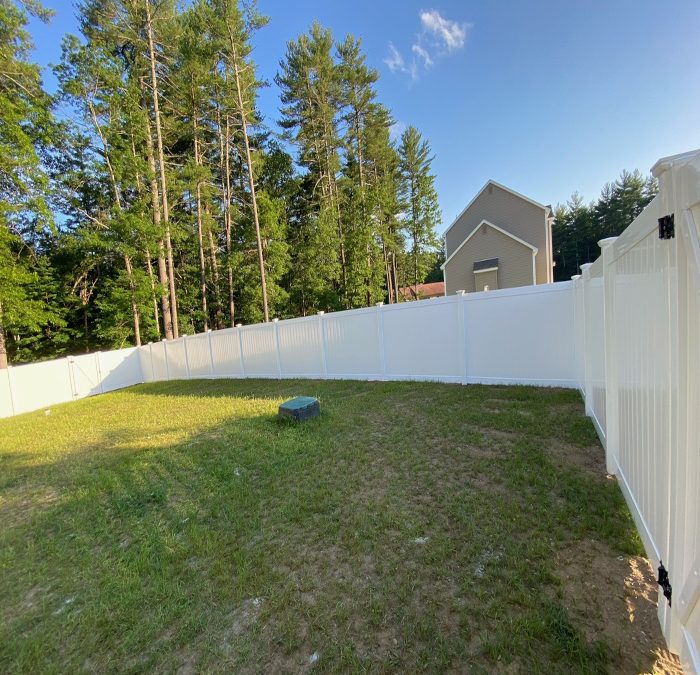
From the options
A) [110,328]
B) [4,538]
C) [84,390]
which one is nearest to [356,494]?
[4,538]

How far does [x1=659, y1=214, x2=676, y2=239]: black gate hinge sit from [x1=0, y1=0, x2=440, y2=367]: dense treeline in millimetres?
14423

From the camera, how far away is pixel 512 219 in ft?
51.9

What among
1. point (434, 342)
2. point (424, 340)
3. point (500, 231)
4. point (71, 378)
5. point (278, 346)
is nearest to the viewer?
point (434, 342)

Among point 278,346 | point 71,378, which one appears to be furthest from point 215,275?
point 278,346

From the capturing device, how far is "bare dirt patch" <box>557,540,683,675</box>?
55.8 inches

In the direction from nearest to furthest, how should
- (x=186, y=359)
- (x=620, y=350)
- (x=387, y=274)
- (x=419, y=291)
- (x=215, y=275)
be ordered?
(x=620, y=350)
(x=186, y=359)
(x=215, y=275)
(x=387, y=274)
(x=419, y=291)

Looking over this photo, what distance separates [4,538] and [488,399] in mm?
5700

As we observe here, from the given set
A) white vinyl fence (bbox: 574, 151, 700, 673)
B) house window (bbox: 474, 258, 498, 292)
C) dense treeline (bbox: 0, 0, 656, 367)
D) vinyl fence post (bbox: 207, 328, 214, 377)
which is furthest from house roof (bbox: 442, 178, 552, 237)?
white vinyl fence (bbox: 574, 151, 700, 673)

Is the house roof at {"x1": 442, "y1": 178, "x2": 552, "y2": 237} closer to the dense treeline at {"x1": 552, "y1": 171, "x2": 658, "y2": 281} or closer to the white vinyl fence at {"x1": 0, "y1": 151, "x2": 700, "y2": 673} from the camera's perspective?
the white vinyl fence at {"x1": 0, "y1": 151, "x2": 700, "y2": 673}

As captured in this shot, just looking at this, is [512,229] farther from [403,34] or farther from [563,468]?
[563,468]

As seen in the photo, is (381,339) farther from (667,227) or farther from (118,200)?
(118,200)

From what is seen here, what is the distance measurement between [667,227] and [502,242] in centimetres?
1579

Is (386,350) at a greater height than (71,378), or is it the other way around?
(386,350)

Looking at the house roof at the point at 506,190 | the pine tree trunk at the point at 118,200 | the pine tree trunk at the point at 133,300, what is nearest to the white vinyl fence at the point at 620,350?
the pine tree trunk at the point at 133,300
